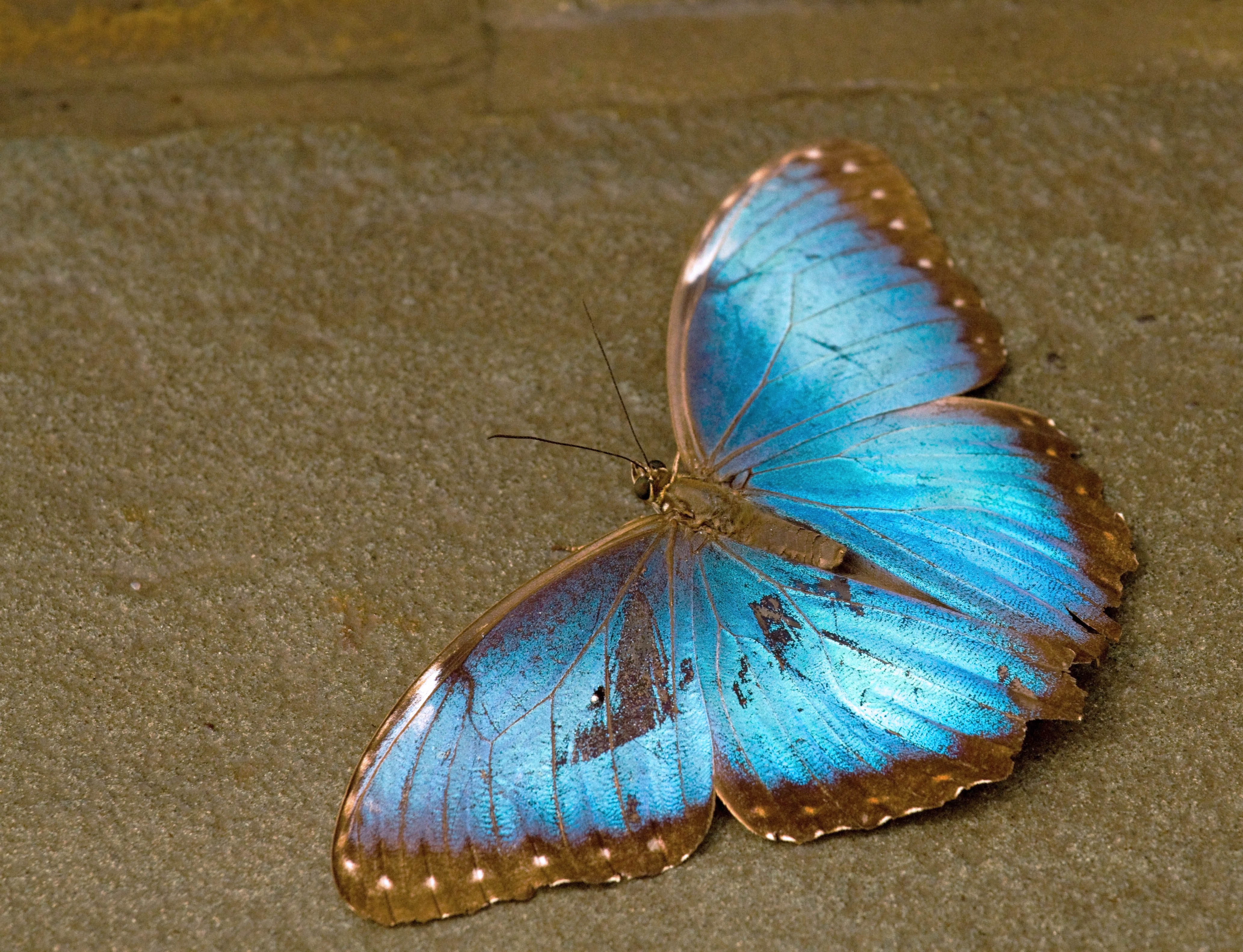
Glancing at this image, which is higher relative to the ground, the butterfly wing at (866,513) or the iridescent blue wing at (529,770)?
the butterfly wing at (866,513)

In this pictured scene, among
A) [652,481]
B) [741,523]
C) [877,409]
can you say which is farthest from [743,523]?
[877,409]

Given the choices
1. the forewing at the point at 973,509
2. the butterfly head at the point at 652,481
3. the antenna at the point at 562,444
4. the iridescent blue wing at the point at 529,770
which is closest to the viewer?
the iridescent blue wing at the point at 529,770

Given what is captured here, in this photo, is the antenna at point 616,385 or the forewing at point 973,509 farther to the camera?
the antenna at point 616,385

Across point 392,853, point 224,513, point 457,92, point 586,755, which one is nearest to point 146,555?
point 224,513

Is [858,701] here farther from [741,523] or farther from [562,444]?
[562,444]

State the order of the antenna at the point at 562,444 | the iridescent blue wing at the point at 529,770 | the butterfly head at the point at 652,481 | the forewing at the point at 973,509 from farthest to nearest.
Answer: the antenna at the point at 562,444 → the butterfly head at the point at 652,481 → the forewing at the point at 973,509 → the iridescent blue wing at the point at 529,770

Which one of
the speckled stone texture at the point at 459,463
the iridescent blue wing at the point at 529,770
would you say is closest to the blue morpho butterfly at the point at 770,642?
the iridescent blue wing at the point at 529,770

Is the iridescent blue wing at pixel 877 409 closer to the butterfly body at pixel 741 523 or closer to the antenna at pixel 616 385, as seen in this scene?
the butterfly body at pixel 741 523
